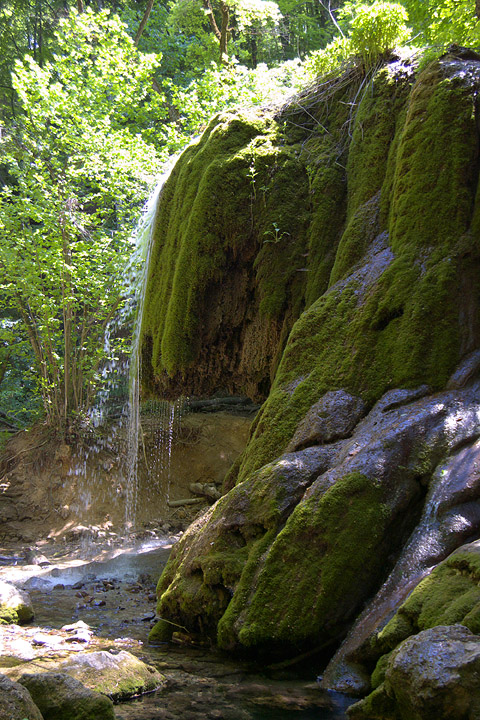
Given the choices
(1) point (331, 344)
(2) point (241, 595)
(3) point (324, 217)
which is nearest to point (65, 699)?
(2) point (241, 595)

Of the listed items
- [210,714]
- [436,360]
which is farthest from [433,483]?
[210,714]

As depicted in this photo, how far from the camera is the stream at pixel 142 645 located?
3.29 meters

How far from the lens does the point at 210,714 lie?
128 inches

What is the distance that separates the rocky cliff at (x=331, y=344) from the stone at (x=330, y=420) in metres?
0.02

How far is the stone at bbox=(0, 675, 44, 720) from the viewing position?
8.51 ft

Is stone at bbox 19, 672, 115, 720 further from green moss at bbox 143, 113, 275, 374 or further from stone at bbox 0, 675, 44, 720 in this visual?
Answer: green moss at bbox 143, 113, 275, 374

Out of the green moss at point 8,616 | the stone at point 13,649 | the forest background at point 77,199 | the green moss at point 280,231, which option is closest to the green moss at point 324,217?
the green moss at point 280,231

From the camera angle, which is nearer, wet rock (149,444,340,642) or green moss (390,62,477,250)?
wet rock (149,444,340,642)

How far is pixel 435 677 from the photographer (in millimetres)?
2418

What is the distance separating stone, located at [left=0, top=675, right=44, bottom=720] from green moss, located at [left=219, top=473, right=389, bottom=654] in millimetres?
1562

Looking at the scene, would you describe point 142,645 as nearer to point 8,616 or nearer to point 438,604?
point 8,616

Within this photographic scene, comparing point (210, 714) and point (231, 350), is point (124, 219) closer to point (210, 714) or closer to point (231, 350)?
point (231, 350)

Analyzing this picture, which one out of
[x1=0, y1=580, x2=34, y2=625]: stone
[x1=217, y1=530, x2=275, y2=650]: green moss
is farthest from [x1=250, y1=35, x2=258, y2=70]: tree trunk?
[x1=217, y1=530, x2=275, y2=650]: green moss

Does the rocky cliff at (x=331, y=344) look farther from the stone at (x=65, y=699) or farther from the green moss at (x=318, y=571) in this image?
the stone at (x=65, y=699)
